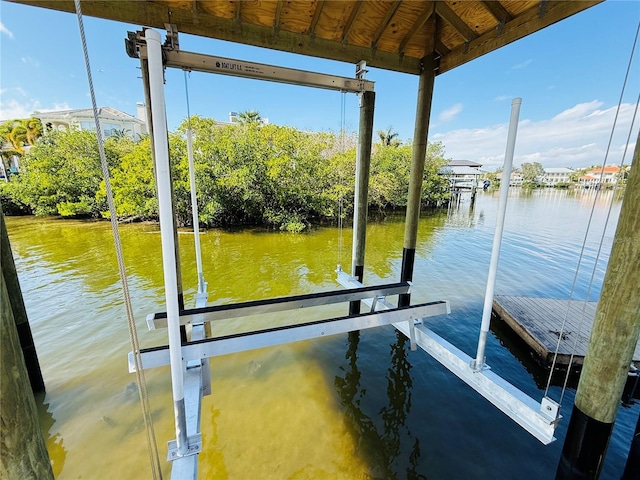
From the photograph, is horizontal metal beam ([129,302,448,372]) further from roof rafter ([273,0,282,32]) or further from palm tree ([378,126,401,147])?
palm tree ([378,126,401,147])

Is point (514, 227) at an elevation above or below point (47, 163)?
below

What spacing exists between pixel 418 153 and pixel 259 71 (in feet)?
7.66

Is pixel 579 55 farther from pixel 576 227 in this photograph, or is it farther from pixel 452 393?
pixel 452 393

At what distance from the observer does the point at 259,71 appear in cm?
291

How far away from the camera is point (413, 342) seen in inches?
101

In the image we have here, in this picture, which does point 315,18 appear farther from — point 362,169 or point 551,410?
point 551,410

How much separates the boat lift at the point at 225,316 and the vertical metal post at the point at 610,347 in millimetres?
298

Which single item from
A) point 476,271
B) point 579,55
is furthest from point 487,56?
point 579,55

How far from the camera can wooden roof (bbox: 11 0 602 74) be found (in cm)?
246

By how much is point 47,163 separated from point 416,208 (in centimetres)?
1992

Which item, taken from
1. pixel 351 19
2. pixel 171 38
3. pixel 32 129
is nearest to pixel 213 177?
pixel 171 38

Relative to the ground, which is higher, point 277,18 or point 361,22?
point 361,22

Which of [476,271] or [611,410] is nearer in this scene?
[611,410]

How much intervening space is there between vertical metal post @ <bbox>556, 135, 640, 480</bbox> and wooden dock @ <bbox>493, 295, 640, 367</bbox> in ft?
7.62
